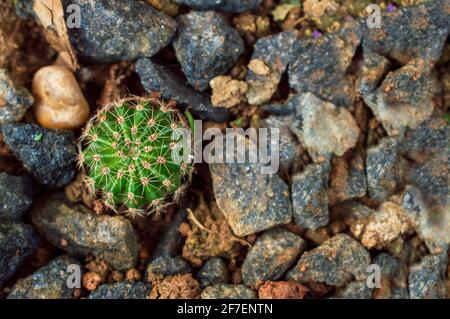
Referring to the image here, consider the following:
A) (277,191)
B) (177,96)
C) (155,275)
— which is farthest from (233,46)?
(155,275)

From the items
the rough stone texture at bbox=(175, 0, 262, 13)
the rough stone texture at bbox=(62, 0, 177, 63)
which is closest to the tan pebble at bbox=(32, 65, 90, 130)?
the rough stone texture at bbox=(62, 0, 177, 63)

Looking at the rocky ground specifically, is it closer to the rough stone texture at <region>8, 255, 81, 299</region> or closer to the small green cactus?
the rough stone texture at <region>8, 255, 81, 299</region>

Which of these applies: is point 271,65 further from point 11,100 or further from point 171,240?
point 11,100

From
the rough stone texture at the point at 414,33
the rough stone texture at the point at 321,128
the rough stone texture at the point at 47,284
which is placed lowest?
the rough stone texture at the point at 47,284

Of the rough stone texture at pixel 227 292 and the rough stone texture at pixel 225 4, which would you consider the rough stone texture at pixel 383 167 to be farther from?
the rough stone texture at pixel 225 4

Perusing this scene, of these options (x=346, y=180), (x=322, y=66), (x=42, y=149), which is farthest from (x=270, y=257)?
(x=42, y=149)

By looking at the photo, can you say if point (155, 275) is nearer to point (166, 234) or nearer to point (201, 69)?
point (166, 234)

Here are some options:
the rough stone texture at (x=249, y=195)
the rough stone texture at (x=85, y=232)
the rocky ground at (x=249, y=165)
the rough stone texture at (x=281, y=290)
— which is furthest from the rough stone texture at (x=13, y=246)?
the rough stone texture at (x=281, y=290)
